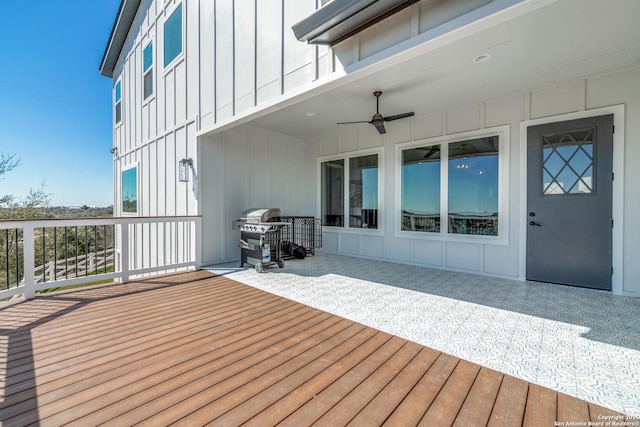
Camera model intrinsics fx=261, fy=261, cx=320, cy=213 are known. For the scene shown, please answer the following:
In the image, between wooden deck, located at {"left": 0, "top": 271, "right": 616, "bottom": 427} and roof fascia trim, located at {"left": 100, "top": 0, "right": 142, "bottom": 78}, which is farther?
roof fascia trim, located at {"left": 100, "top": 0, "right": 142, "bottom": 78}

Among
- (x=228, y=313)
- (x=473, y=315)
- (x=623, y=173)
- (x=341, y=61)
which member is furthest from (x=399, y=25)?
(x=623, y=173)

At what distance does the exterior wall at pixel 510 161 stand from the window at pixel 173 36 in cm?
391

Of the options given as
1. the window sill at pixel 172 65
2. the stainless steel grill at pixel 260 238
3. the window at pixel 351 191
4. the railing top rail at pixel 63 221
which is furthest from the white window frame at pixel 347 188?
the window sill at pixel 172 65

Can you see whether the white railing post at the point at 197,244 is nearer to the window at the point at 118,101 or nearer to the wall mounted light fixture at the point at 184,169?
the wall mounted light fixture at the point at 184,169

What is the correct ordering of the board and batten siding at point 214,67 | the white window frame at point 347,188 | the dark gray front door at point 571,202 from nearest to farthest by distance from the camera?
the board and batten siding at point 214,67 < the dark gray front door at point 571,202 < the white window frame at point 347,188

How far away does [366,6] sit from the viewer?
2.32 metres

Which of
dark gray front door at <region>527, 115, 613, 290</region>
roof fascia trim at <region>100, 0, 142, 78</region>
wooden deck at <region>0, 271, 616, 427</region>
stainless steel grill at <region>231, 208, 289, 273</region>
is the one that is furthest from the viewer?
roof fascia trim at <region>100, 0, 142, 78</region>

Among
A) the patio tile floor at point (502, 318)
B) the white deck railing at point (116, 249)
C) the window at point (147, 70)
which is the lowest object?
the patio tile floor at point (502, 318)

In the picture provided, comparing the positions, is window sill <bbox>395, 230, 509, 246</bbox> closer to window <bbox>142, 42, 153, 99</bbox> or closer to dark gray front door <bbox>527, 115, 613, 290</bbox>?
dark gray front door <bbox>527, 115, 613, 290</bbox>

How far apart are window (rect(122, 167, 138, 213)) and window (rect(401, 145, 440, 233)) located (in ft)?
24.6

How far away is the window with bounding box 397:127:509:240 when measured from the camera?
169 inches

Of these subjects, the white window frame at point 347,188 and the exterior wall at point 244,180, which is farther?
the white window frame at point 347,188

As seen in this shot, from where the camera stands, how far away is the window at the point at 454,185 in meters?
4.30

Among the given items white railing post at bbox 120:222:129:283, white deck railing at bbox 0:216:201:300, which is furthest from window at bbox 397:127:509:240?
white railing post at bbox 120:222:129:283
